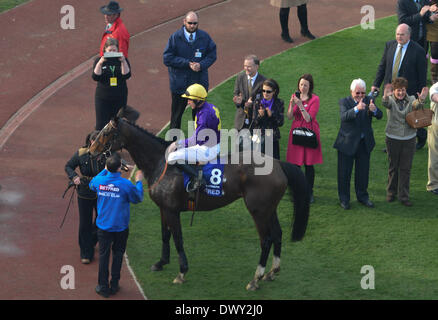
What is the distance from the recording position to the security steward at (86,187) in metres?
10.2

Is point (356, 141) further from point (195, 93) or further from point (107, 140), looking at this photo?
point (107, 140)

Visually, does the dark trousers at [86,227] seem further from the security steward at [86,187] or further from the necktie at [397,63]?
the necktie at [397,63]

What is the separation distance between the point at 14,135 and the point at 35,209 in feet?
7.98

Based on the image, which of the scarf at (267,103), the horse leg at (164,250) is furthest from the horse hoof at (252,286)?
the scarf at (267,103)

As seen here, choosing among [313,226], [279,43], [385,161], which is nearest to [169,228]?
[313,226]

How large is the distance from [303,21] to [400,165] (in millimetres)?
5678

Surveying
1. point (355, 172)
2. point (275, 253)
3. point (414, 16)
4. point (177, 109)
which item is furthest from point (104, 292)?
point (414, 16)

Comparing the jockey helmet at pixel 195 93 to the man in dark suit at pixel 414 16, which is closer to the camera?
the jockey helmet at pixel 195 93

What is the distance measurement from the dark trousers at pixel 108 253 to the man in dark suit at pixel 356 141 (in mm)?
3647

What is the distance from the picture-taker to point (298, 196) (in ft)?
33.2

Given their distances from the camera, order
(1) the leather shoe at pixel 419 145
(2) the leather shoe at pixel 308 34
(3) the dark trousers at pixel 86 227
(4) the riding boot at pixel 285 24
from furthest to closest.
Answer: (2) the leather shoe at pixel 308 34 → (4) the riding boot at pixel 285 24 → (1) the leather shoe at pixel 419 145 → (3) the dark trousers at pixel 86 227

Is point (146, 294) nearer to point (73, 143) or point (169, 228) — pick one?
point (169, 228)

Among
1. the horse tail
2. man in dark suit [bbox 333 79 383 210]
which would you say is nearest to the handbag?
man in dark suit [bbox 333 79 383 210]

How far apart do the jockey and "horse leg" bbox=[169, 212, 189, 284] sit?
583 mm
